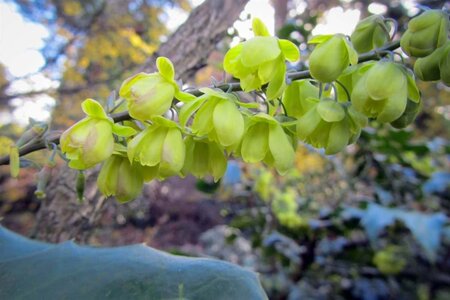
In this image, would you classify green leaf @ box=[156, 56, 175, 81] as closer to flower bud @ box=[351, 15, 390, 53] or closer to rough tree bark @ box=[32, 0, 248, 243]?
flower bud @ box=[351, 15, 390, 53]

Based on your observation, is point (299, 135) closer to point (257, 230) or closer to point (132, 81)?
point (132, 81)

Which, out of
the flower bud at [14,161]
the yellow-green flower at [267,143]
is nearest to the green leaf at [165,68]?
the yellow-green flower at [267,143]

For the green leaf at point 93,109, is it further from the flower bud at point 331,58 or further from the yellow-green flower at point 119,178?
the flower bud at point 331,58

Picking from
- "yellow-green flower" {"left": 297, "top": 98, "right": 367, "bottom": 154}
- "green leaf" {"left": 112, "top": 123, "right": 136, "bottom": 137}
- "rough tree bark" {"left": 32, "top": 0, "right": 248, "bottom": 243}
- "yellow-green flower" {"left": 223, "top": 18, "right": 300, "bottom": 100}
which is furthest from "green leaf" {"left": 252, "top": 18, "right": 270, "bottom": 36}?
"rough tree bark" {"left": 32, "top": 0, "right": 248, "bottom": 243}

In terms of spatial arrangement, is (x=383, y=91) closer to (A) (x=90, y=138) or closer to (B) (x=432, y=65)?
(B) (x=432, y=65)

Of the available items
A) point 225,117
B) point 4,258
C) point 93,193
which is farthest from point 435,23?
point 93,193

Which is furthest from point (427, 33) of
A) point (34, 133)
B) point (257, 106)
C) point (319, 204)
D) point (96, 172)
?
point (319, 204)
